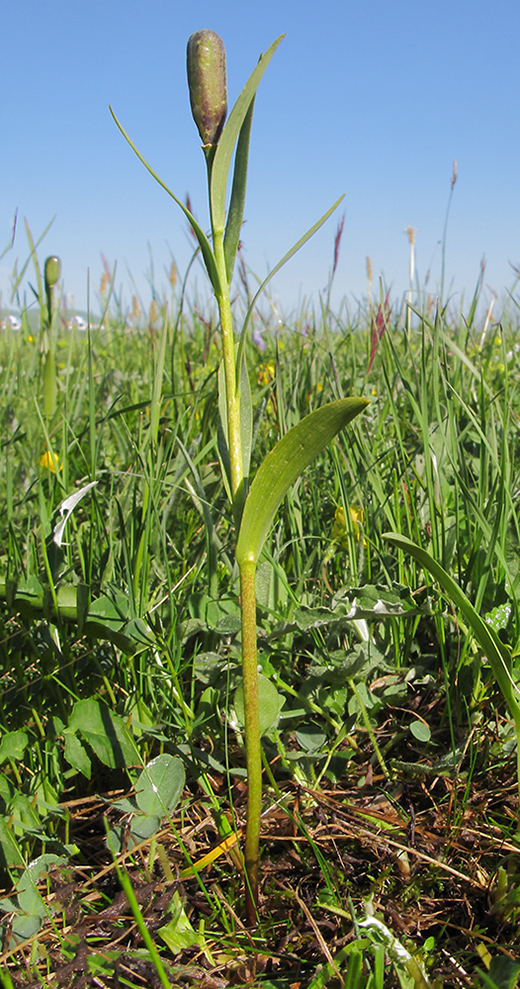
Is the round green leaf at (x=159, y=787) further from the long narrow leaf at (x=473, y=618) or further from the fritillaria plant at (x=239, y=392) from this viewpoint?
the long narrow leaf at (x=473, y=618)

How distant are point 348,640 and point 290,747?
18 cm

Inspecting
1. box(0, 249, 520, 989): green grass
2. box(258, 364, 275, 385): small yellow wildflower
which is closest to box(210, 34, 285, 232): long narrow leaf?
box(0, 249, 520, 989): green grass

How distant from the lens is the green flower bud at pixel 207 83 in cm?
69

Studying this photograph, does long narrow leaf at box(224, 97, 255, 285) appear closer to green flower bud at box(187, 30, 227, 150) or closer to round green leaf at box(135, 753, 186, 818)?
green flower bud at box(187, 30, 227, 150)

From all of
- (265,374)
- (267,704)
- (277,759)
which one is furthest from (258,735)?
(265,374)

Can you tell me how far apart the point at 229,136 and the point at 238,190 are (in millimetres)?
53

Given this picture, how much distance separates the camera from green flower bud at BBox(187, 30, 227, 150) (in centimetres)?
69

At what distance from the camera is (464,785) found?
92 cm

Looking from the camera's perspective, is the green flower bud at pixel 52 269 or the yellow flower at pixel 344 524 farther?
the green flower bud at pixel 52 269

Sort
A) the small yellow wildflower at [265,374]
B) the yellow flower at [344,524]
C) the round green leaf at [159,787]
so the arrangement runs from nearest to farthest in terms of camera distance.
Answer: the round green leaf at [159,787], the yellow flower at [344,524], the small yellow wildflower at [265,374]

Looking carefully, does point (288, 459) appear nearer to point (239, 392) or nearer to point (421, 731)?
point (239, 392)

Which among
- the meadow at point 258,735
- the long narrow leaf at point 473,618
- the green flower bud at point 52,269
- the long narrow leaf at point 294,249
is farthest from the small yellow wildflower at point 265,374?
the long narrow leaf at point 473,618

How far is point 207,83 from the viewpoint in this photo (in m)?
0.70

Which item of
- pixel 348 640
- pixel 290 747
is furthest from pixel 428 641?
pixel 290 747
